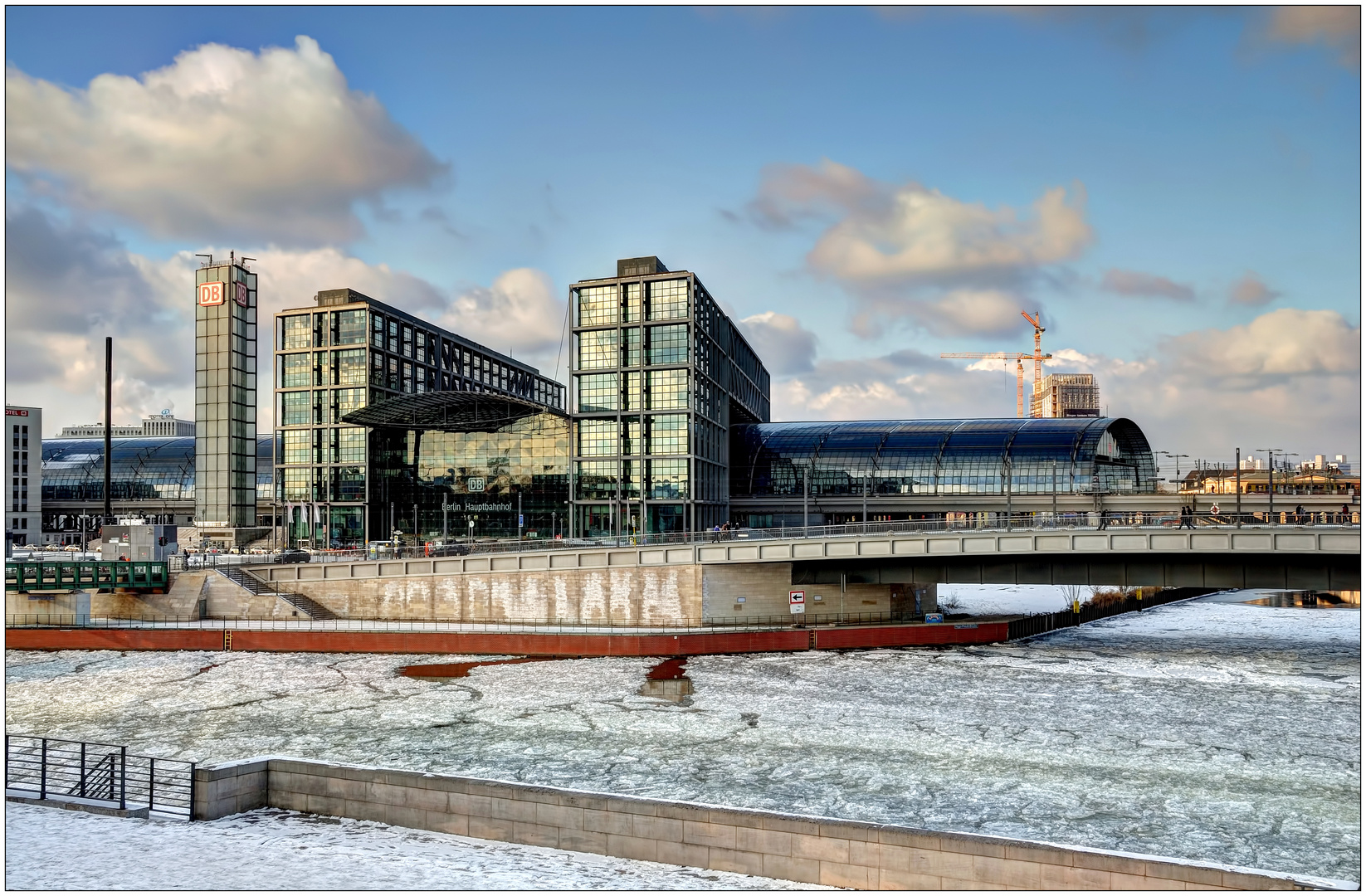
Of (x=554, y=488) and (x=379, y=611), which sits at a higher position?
(x=554, y=488)

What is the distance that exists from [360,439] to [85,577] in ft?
175

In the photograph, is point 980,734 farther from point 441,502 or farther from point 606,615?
point 441,502

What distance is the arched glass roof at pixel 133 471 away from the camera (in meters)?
154

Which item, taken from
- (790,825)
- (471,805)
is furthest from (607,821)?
(790,825)

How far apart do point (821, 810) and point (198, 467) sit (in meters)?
93.8

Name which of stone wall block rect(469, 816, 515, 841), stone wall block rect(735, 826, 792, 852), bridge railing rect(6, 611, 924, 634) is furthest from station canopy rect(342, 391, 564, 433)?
stone wall block rect(735, 826, 792, 852)

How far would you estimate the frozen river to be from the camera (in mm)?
26797

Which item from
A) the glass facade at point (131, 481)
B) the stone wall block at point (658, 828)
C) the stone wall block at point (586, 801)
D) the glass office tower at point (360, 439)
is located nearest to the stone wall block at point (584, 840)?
the stone wall block at point (586, 801)

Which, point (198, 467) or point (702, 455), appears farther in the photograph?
point (702, 455)

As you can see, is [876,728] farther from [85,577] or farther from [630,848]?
[85,577]

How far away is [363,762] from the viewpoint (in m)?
31.9

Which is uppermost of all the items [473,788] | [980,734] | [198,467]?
[198,467]

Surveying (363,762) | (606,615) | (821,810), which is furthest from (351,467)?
(821,810)

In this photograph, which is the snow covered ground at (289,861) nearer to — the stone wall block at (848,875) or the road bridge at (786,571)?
the stone wall block at (848,875)
